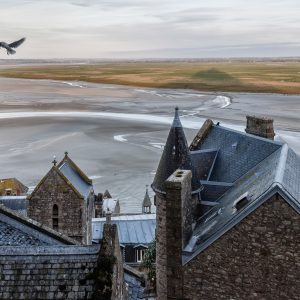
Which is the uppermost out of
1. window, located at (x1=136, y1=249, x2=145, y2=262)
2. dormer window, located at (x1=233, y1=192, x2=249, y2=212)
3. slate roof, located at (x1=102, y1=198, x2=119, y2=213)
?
dormer window, located at (x1=233, y1=192, x2=249, y2=212)

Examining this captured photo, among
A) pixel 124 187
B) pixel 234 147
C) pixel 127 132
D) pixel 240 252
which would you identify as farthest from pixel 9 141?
pixel 240 252

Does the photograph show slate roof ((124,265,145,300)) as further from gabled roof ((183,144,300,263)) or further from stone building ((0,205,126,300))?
stone building ((0,205,126,300))

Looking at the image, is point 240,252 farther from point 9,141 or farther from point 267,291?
point 9,141

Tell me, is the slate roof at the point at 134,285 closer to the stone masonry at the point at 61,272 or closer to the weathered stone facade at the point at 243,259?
the weathered stone facade at the point at 243,259

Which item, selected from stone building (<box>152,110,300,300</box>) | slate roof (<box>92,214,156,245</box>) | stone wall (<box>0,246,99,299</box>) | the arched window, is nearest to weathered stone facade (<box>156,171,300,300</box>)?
stone building (<box>152,110,300,300</box>)

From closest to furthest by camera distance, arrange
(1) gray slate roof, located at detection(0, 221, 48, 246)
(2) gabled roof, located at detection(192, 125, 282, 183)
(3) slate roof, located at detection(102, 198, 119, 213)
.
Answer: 1. (1) gray slate roof, located at detection(0, 221, 48, 246)
2. (2) gabled roof, located at detection(192, 125, 282, 183)
3. (3) slate roof, located at detection(102, 198, 119, 213)

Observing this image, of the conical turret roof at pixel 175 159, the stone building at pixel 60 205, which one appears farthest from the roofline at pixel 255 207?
the stone building at pixel 60 205

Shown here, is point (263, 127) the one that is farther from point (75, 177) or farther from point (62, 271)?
point (62, 271)
